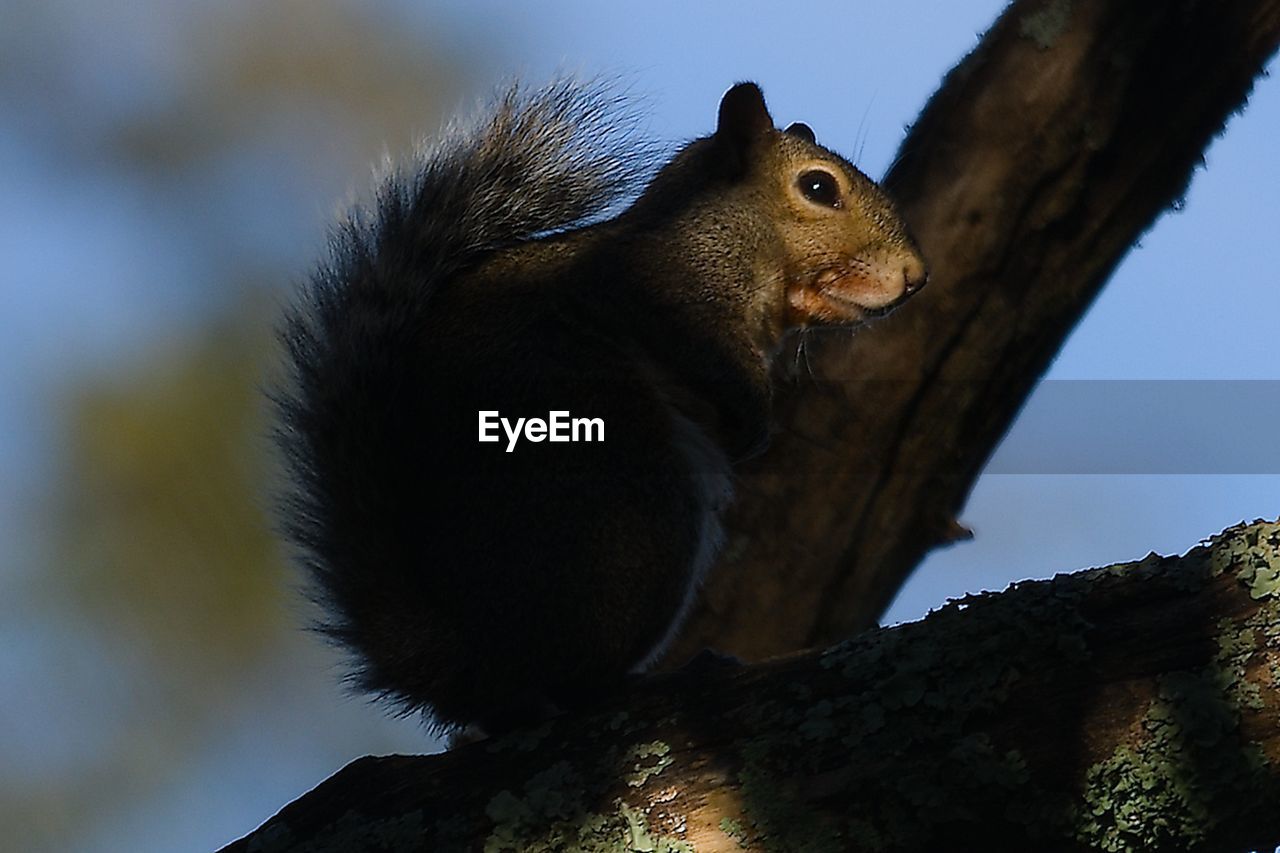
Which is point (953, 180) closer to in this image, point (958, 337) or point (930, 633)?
point (958, 337)

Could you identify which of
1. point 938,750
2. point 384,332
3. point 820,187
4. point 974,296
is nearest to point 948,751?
point 938,750

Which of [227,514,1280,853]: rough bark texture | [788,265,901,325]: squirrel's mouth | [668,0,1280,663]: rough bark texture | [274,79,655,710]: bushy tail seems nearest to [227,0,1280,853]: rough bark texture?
[227,514,1280,853]: rough bark texture

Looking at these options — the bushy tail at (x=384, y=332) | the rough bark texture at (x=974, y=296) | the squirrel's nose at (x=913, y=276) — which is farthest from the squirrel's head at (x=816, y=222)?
the bushy tail at (x=384, y=332)

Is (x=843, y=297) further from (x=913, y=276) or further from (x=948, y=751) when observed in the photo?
(x=948, y=751)

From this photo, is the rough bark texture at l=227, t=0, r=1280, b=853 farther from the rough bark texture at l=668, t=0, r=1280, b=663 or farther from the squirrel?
the rough bark texture at l=668, t=0, r=1280, b=663

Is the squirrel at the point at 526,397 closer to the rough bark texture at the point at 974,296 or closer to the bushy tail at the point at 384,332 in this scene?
the bushy tail at the point at 384,332

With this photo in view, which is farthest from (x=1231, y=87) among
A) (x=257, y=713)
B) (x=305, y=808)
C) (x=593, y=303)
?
(x=257, y=713)
